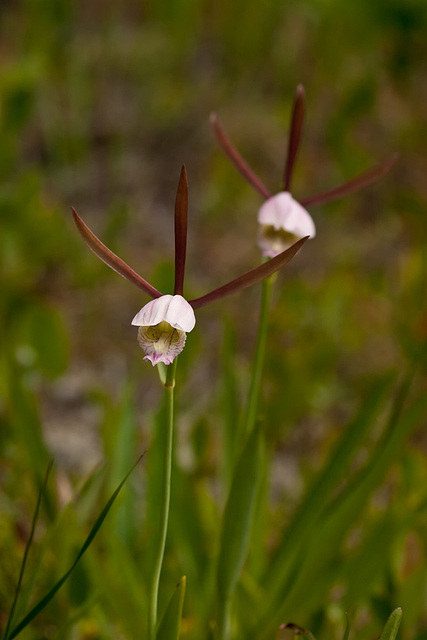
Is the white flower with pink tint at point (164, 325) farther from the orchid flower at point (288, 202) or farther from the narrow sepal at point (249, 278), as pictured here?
the orchid flower at point (288, 202)

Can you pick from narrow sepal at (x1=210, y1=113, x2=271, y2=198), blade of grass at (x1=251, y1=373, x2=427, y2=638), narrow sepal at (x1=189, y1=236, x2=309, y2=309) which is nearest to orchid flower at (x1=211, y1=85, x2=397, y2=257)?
narrow sepal at (x1=210, y1=113, x2=271, y2=198)

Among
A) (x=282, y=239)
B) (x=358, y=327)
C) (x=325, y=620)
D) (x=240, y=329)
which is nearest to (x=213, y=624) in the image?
(x=325, y=620)

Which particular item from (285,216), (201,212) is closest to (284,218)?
(285,216)

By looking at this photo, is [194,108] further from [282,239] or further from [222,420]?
[282,239]

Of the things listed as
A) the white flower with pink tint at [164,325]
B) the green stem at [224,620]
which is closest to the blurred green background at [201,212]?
the green stem at [224,620]

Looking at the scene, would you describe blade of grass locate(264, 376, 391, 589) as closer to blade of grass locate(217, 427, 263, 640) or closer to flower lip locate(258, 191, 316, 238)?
blade of grass locate(217, 427, 263, 640)
